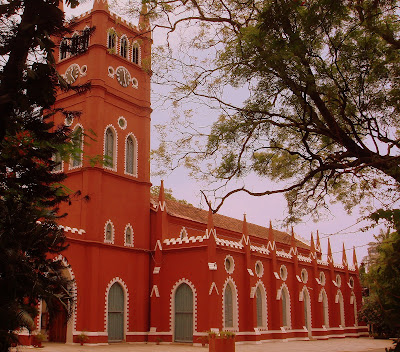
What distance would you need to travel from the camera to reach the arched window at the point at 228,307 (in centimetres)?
2570

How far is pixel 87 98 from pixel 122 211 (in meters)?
6.13

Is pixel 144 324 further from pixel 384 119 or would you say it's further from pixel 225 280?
pixel 384 119

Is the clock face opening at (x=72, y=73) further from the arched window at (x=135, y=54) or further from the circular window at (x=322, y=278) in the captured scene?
the circular window at (x=322, y=278)

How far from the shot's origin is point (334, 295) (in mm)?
37219

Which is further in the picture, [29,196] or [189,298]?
[189,298]

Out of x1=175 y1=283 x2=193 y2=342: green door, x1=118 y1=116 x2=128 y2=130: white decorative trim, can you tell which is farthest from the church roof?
x1=175 y1=283 x2=193 y2=342: green door

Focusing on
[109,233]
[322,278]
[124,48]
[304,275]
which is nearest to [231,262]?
[109,233]

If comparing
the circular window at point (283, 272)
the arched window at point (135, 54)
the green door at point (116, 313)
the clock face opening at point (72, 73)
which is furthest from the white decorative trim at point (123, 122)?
the circular window at point (283, 272)

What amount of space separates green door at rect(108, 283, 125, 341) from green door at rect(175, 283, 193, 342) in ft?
9.06

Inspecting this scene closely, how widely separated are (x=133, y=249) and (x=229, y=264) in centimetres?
515

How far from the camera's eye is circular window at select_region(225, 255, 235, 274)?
1033 inches

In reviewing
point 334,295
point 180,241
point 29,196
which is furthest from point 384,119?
point 334,295

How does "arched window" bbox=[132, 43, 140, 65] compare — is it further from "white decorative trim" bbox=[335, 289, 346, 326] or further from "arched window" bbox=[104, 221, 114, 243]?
"white decorative trim" bbox=[335, 289, 346, 326]

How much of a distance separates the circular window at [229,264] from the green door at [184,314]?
2.39m
